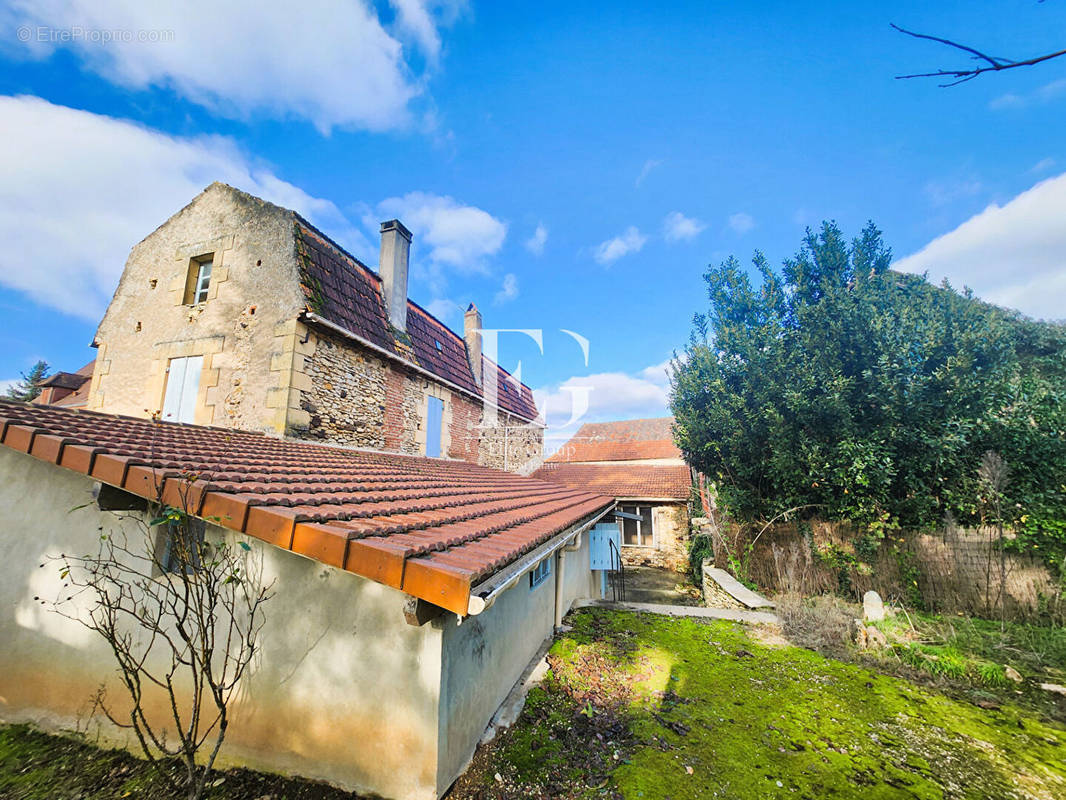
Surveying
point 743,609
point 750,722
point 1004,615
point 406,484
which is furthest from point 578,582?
point 1004,615

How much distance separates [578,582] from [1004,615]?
8.70 m

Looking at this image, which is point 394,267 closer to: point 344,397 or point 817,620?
point 344,397

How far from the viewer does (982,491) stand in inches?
335

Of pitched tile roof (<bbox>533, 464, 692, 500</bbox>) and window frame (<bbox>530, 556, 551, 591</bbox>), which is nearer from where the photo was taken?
window frame (<bbox>530, 556, 551, 591</bbox>)

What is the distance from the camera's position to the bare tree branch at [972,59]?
1559mm

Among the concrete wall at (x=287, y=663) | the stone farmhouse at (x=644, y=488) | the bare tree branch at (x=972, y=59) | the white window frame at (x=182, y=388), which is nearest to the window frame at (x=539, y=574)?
the concrete wall at (x=287, y=663)

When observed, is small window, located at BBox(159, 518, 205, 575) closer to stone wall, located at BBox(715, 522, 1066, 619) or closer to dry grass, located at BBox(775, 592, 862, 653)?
dry grass, located at BBox(775, 592, 862, 653)

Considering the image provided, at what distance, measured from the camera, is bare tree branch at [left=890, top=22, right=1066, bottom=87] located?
156 centimetres

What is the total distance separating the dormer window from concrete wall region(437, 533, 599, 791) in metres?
9.62

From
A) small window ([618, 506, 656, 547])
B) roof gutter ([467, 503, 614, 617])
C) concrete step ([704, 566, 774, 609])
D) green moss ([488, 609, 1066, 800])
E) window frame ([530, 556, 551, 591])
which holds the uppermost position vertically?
roof gutter ([467, 503, 614, 617])

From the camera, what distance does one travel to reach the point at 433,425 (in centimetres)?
1166

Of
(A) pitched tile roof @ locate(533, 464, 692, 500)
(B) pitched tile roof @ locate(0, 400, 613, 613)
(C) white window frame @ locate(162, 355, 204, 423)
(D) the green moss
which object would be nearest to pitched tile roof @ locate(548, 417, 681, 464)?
(A) pitched tile roof @ locate(533, 464, 692, 500)

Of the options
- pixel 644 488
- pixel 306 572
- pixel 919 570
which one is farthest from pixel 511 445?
pixel 306 572

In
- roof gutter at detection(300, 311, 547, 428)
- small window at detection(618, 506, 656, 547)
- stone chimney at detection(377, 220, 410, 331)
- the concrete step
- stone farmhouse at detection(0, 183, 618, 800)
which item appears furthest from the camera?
small window at detection(618, 506, 656, 547)
